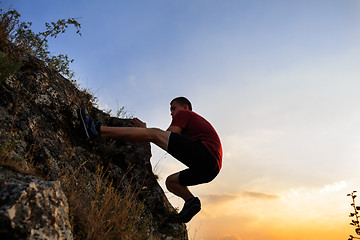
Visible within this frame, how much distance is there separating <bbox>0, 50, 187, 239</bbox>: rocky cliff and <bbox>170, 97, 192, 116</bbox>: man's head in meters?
1.33

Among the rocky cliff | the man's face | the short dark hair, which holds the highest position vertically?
the short dark hair

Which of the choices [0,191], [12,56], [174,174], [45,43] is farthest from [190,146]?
[45,43]

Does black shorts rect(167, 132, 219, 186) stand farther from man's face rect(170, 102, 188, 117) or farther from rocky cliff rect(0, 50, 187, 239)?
man's face rect(170, 102, 188, 117)

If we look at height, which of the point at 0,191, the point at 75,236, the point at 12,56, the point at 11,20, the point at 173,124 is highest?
the point at 11,20

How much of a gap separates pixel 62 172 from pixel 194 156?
1.88 m

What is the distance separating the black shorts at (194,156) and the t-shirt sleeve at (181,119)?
0.40 m

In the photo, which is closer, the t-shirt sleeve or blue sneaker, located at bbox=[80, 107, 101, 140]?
blue sneaker, located at bbox=[80, 107, 101, 140]

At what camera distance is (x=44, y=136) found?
444cm

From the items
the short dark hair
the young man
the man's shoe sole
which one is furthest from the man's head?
the man's shoe sole

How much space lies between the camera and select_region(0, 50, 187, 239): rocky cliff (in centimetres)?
241

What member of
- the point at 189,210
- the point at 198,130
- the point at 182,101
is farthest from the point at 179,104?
the point at 189,210

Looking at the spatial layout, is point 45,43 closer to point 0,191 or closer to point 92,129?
point 92,129

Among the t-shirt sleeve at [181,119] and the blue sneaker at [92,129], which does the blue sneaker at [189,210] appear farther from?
the blue sneaker at [92,129]

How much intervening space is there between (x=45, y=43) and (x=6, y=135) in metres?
3.46
